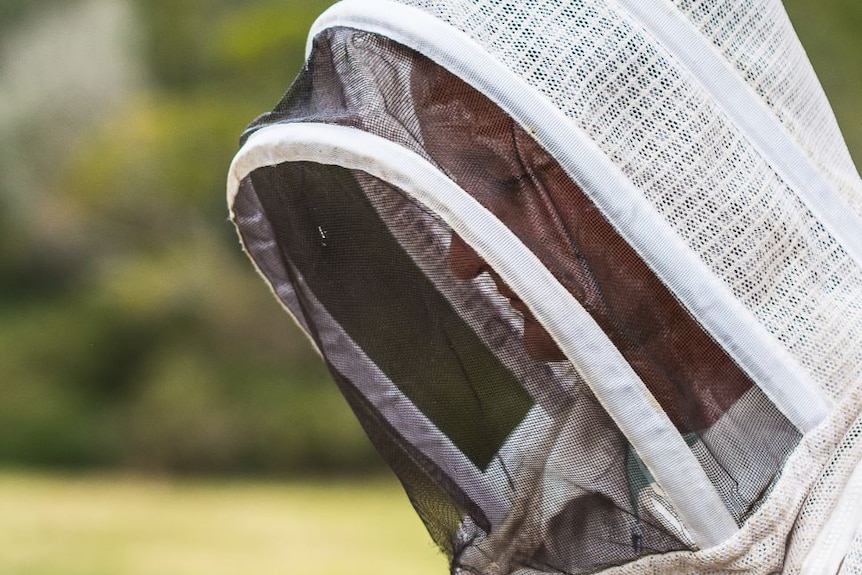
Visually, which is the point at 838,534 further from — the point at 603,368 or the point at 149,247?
the point at 149,247

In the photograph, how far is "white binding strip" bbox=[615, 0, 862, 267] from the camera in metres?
1.32

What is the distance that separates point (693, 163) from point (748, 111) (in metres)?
0.11

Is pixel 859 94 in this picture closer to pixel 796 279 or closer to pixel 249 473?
pixel 249 473

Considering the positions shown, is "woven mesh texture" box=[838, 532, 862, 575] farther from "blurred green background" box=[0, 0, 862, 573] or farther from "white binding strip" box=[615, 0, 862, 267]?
"blurred green background" box=[0, 0, 862, 573]

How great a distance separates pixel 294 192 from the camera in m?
1.56

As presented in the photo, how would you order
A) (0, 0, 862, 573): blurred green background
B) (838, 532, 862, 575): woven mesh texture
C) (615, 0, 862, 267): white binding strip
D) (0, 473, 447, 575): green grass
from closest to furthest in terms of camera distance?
(838, 532, 862, 575): woven mesh texture
(615, 0, 862, 267): white binding strip
(0, 473, 447, 575): green grass
(0, 0, 862, 573): blurred green background

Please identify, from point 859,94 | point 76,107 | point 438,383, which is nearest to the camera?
point 438,383

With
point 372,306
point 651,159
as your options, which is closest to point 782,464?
point 651,159

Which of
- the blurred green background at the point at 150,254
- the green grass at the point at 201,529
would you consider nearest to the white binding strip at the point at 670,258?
the green grass at the point at 201,529

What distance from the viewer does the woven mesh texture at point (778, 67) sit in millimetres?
1349

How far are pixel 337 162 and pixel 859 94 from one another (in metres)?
9.52

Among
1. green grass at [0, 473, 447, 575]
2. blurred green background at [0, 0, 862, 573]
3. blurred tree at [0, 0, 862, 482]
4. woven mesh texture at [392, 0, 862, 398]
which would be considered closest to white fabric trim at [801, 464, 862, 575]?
woven mesh texture at [392, 0, 862, 398]

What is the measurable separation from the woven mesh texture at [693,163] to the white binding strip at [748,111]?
1 cm

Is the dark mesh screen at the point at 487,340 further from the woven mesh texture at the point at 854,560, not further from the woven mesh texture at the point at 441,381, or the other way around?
the woven mesh texture at the point at 854,560
